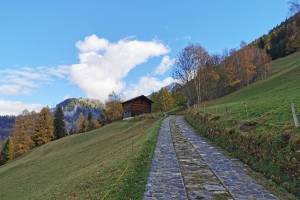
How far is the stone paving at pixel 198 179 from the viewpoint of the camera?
12.0 m

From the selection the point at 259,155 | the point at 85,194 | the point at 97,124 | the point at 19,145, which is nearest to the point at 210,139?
the point at 259,155

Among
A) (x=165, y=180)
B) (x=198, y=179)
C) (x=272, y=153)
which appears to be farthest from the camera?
(x=272, y=153)

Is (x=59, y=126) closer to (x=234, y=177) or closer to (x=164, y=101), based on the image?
Result: (x=164, y=101)

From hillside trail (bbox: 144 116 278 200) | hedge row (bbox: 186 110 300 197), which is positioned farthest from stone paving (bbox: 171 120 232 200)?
hedge row (bbox: 186 110 300 197)

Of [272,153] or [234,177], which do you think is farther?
[272,153]

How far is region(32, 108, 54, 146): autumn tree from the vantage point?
332 ft

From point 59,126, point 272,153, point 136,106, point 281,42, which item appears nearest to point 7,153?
point 59,126

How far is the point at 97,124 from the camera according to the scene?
131625 mm

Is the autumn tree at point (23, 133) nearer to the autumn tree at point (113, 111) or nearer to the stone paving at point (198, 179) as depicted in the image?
the autumn tree at point (113, 111)

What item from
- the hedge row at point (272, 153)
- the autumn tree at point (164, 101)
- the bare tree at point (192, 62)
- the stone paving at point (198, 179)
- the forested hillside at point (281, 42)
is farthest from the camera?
the forested hillside at point (281, 42)

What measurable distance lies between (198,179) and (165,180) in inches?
56.0

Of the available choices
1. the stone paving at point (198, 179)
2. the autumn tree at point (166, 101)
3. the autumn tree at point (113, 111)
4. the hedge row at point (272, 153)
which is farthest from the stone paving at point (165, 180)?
the autumn tree at point (113, 111)

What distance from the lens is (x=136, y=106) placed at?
4067 inches

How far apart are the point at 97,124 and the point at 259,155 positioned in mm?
117480
